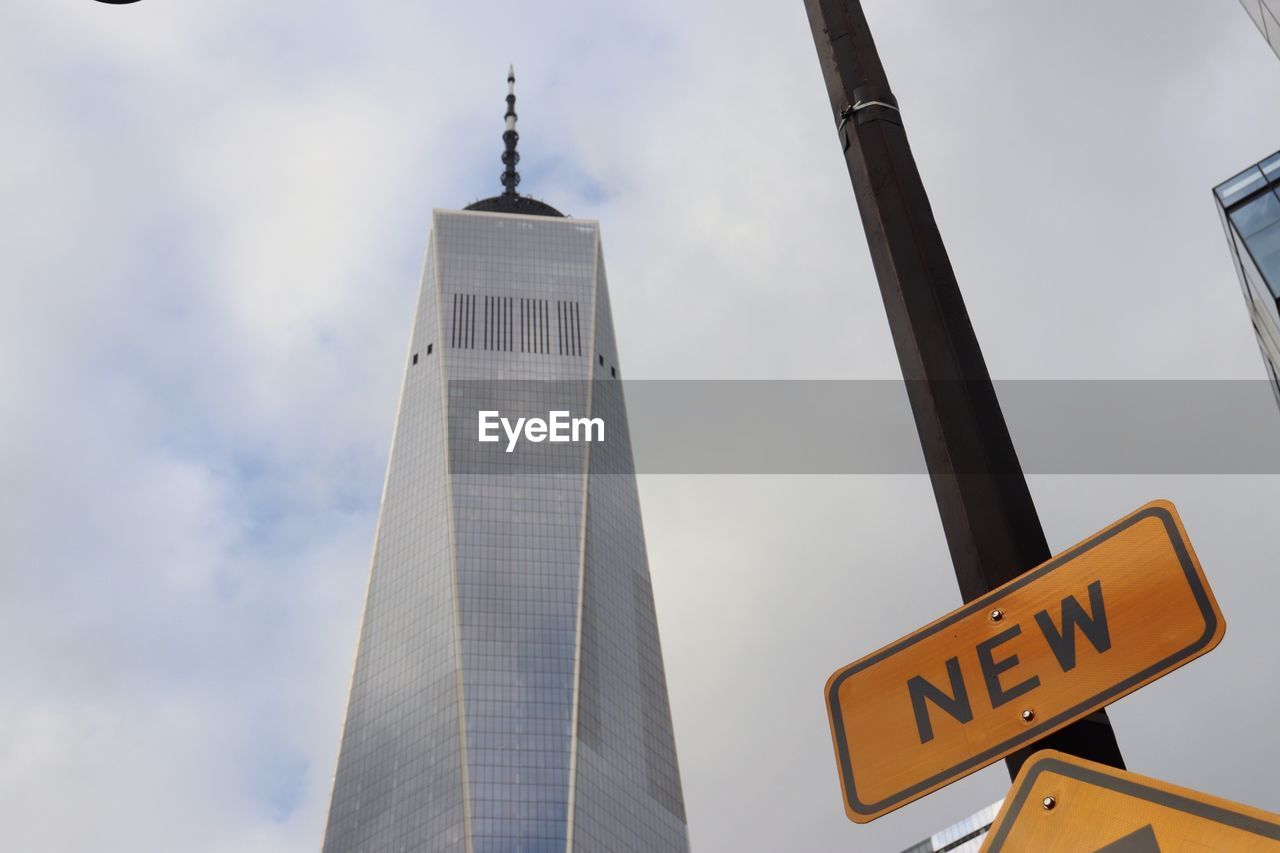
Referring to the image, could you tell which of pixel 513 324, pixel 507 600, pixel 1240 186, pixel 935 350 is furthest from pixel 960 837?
pixel 935 350

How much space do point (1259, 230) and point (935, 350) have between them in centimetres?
3727

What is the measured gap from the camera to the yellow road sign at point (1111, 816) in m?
3.06

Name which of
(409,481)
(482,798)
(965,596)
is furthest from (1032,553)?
(409,481)

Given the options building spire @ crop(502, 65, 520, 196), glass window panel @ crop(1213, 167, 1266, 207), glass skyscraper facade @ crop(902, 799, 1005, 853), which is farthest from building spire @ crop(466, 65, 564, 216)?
glass window panel @ crop(1213, 167, 1266, 207)

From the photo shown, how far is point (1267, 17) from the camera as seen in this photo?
31.7 m

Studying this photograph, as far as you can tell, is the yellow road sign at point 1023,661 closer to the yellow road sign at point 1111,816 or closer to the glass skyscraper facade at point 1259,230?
the yellow road sign at point 1111,816

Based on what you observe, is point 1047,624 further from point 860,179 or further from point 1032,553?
point 860,179

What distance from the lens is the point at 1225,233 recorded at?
42.1 metres

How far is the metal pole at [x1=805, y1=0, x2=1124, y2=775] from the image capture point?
432 cm

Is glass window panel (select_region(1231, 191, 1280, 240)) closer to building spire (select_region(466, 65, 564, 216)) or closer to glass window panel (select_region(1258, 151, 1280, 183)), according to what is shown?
glass window panel (select_region(1258, 151, 1280, 183))

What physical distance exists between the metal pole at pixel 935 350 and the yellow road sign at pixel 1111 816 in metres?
0.34

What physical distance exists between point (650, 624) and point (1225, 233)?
10064 cm

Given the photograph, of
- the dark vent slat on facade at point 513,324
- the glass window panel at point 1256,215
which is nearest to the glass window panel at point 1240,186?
the glass window panel at point 1256,215

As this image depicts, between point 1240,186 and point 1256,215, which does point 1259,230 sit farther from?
point 1240,186
